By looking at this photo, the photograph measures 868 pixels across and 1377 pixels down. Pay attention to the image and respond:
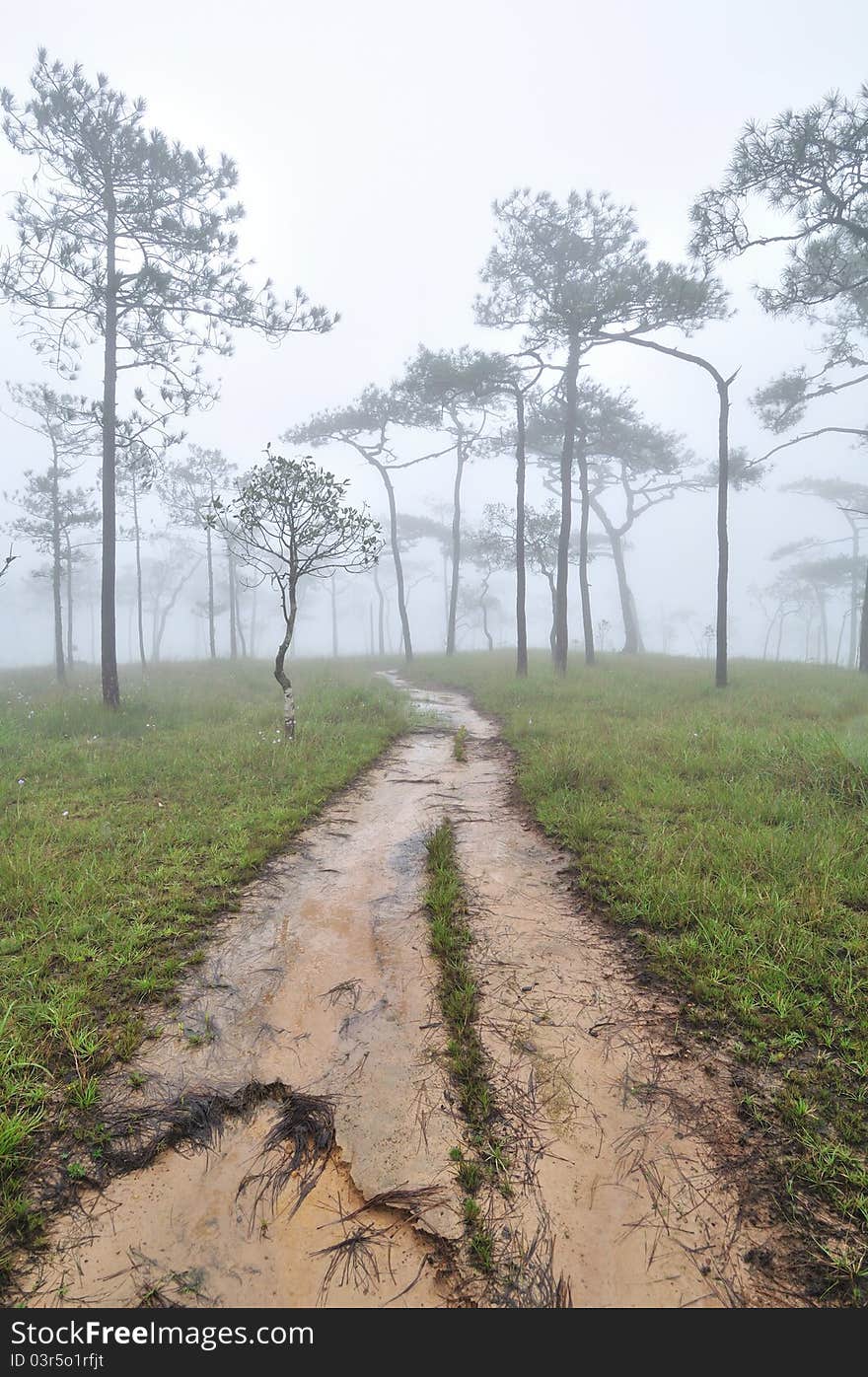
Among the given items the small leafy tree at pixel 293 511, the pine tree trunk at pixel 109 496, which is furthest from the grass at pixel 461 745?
the pine tree trunk at pixel 109 496

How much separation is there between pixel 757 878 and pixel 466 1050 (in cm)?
299

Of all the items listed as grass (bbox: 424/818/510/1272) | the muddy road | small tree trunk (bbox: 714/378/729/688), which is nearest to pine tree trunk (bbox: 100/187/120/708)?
the muddy road

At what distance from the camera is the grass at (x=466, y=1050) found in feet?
6.80

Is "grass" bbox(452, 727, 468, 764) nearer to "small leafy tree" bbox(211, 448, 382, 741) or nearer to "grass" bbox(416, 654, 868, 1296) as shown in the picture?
"grass" bbox(416, 654, 868, 1296)

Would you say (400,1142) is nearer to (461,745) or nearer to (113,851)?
(113,851)

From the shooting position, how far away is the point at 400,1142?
2363 millimetres

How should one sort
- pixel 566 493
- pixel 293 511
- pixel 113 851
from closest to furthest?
1. pixel 113 851
2. pixel 293 511
3. pixel 566 493

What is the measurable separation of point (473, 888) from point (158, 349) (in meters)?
15.0

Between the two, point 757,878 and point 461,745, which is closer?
point 757,878

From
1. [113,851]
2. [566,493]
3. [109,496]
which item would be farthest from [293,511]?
[566,493]

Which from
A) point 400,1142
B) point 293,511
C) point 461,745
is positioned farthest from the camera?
point 293,511

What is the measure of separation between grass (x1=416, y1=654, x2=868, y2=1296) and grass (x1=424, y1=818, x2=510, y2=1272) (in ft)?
3.85

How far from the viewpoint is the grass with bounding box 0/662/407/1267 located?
9.30 ft

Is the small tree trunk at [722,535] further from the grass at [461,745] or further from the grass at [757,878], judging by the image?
the grass at [461,745]
